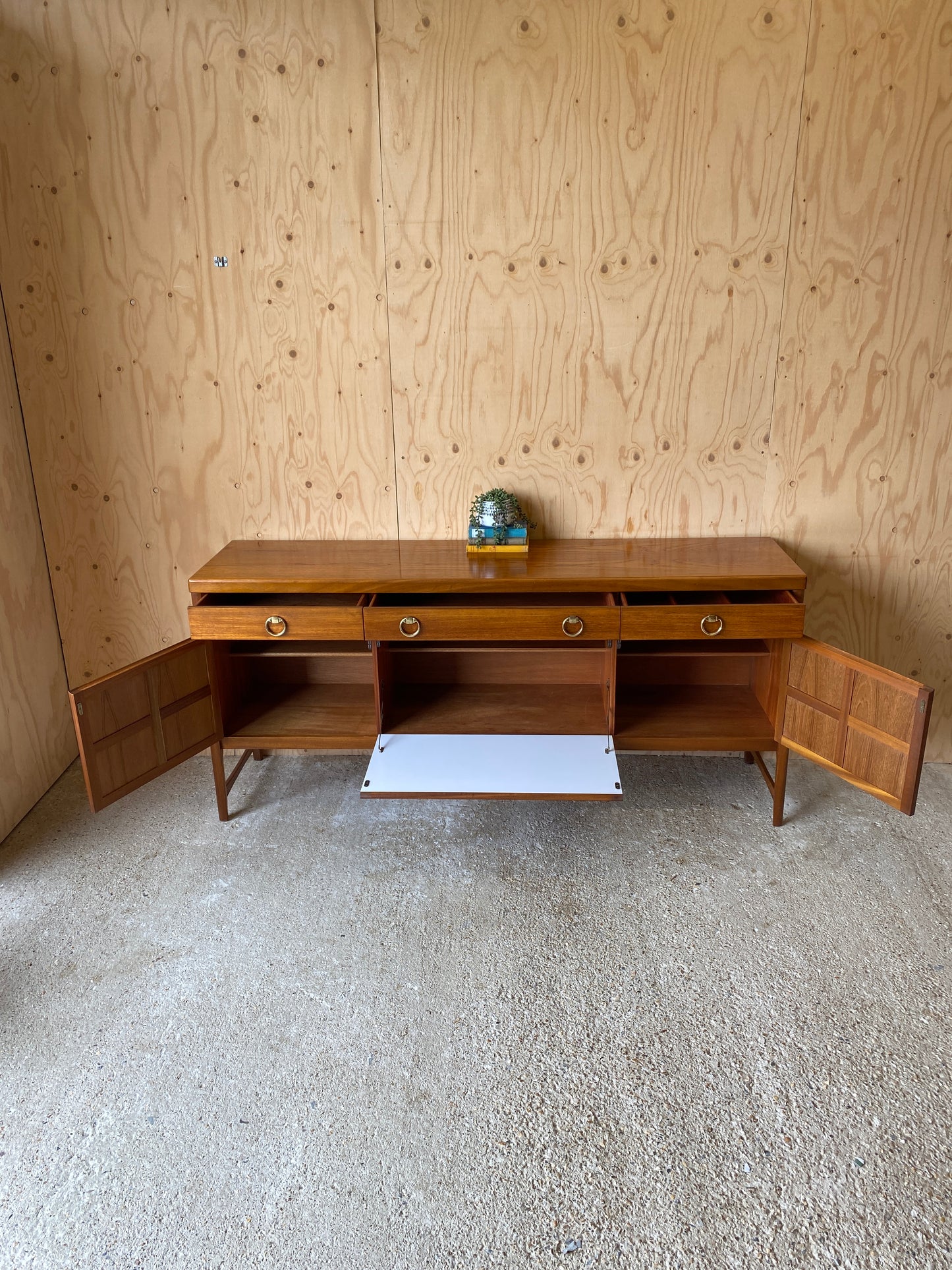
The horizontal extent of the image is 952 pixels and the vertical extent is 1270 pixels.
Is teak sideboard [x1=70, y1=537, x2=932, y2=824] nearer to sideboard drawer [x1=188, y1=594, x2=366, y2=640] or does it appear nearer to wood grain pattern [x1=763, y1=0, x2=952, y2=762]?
sideboard drawer [x1=188, y1=594, x2=366, y2=640]

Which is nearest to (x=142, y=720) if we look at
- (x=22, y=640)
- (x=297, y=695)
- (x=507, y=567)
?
(x=297, y=695)

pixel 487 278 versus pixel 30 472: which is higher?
pixel 487 278

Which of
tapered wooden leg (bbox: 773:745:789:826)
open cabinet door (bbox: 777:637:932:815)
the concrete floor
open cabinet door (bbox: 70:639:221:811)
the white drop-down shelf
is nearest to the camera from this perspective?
the concrete floor

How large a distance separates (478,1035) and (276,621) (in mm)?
1149

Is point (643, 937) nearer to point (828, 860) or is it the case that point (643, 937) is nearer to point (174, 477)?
point (828, 860)

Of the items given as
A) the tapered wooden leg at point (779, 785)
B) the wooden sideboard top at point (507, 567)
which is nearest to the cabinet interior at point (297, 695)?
the wooden sideboard top at point (507, 567)

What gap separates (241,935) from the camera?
1.98m

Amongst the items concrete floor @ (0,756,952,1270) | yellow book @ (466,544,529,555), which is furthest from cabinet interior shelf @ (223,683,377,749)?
yellow book @ (466,544,529,555)

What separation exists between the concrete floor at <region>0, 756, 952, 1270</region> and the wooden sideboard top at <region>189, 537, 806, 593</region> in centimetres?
76

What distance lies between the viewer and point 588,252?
7.43ft

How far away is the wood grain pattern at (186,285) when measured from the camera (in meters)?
2.16

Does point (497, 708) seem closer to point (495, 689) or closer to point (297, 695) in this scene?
point (495, 689)

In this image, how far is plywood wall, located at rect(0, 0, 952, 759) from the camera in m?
2.12

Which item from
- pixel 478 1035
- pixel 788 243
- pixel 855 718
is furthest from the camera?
pixel 788 243
